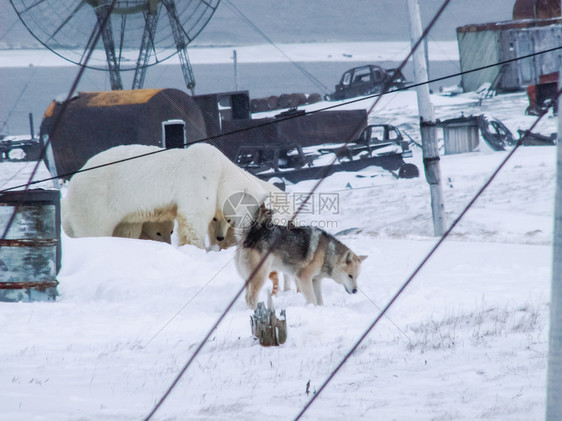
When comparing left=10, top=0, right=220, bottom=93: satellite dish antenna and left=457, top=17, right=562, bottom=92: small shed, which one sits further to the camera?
left=457, top=17, right=562, bottom=92: small shed

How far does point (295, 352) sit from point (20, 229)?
13.8ft

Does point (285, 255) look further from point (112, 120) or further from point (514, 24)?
point (514, 24)

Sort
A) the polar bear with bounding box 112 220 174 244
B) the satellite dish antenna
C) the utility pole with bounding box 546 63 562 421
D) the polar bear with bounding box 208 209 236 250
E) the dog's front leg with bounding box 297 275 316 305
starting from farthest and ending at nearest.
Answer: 1. the satellite dish antenna
2. the polar bear with bounding box 112 220 174 244
3. the polar bear with bounding box 208 209 236 250
4. the dog's front leg with bounding box 297 275 316 305
5. the utility pole with bounding box 546 63 562 421

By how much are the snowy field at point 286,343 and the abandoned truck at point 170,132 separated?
4.18 metres

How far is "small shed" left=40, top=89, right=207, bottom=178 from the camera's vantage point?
55.7ft

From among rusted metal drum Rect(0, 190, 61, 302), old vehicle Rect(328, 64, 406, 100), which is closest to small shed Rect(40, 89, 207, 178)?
rusted metal drum Rect(0, 190, 61, 302)

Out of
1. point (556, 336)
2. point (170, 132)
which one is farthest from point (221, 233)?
point (556, 336)

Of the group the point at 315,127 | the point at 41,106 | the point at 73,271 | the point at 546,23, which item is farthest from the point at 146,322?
the point at 41,106

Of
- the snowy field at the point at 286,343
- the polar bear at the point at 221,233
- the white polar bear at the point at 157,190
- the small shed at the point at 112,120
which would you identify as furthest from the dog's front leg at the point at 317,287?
the small shed at the point at 112,120

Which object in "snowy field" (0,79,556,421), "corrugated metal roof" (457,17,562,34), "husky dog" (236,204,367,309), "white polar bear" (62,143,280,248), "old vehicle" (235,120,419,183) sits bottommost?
"snowy field" (0,79,556,421)

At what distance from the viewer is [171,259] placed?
10539mm

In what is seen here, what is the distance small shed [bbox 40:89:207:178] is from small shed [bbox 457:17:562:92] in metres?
25.2

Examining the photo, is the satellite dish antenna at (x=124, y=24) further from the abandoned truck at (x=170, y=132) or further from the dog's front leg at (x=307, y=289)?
the dog's front leg at (x=307, y=289)

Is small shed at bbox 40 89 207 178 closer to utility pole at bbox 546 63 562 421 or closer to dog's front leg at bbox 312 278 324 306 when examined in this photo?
dog's front leg at bbox 312 278 324 306
